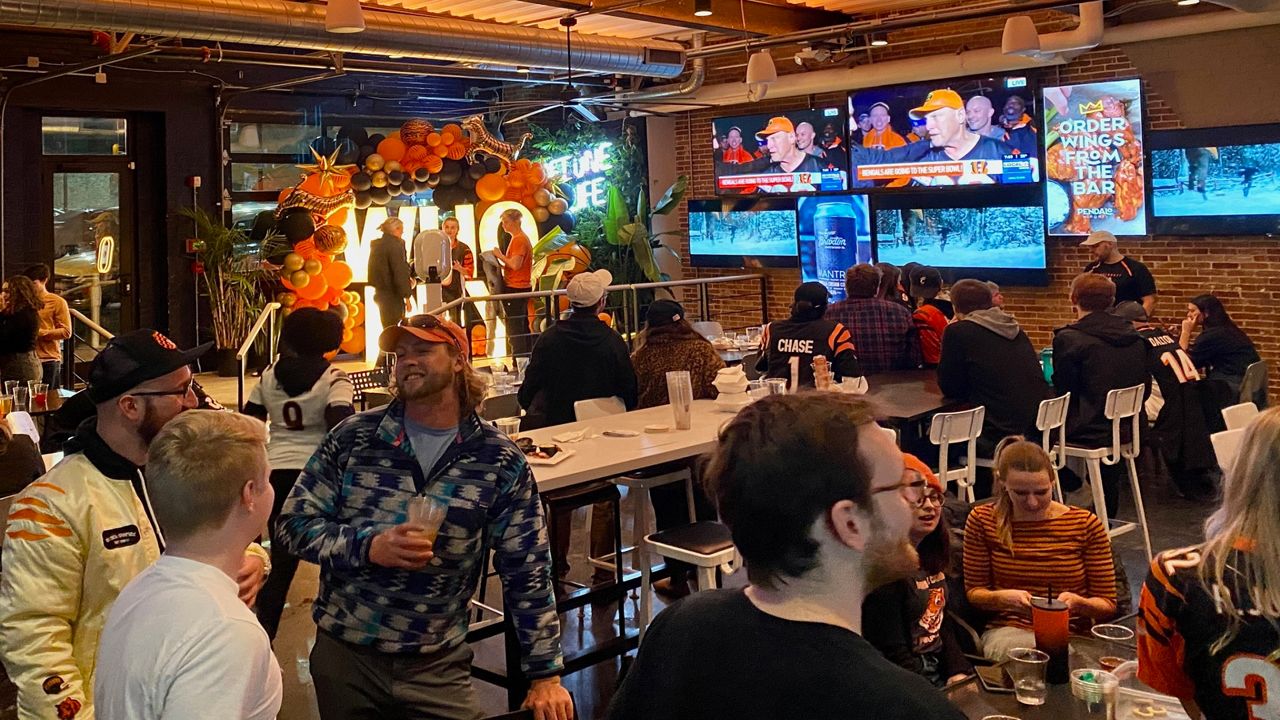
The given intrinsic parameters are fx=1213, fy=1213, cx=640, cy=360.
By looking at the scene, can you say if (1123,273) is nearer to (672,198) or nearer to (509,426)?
(509,426)

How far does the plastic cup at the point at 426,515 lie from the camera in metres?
2.40

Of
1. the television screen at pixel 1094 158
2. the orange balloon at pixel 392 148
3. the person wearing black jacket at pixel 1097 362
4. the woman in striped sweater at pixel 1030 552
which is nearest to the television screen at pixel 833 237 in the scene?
the television screen at pixel 1094 158

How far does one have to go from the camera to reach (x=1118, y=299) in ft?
27.2

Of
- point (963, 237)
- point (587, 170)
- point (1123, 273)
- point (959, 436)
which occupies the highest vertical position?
point (587, 170)

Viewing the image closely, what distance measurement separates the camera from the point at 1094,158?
9.95 m

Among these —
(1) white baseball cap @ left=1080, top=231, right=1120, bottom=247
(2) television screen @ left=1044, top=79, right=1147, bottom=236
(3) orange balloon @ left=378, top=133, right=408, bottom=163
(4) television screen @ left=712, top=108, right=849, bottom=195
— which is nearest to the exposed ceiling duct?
(4) television screen @ left=712, top=108, right=849, bottom=195

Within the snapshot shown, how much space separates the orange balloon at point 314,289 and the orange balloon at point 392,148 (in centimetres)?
138

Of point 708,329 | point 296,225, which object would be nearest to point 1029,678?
point 708,329

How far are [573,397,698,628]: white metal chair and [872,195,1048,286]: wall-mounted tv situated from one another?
6.01m

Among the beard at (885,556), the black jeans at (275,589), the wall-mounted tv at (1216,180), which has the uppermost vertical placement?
the wall-mounted tv at (1216,180)

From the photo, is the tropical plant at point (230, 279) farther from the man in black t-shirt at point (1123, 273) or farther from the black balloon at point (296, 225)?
the man in black t-shirt at point (1123, 273)

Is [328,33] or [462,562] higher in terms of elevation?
[328,33]

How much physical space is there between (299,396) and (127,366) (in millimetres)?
2116

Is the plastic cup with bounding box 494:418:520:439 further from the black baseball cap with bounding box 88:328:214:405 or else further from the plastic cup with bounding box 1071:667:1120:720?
the plastic cup with bounding box 1071:667:1120:720
